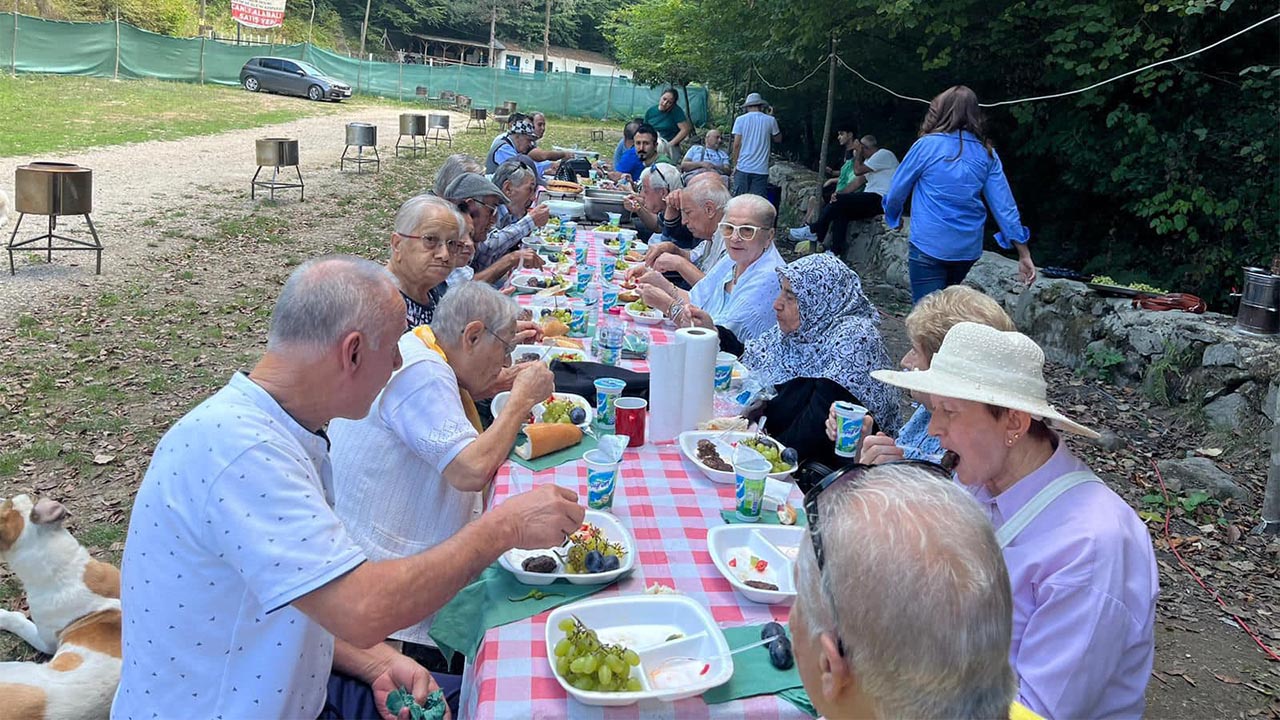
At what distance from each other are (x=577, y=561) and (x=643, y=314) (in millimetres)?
2662

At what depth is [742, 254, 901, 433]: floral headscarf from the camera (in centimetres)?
354

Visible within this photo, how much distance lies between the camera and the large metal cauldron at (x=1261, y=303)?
549 centimetres

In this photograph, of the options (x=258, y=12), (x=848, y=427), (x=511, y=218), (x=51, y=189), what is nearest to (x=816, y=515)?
(x=848, y=427)

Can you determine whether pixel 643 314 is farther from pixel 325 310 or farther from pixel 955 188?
pixel 325 310

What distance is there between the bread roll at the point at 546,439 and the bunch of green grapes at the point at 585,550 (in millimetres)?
687

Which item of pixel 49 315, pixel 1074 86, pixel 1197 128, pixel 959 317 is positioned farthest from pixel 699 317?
pixel 1074 86

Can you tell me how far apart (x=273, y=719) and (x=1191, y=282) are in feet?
32.3

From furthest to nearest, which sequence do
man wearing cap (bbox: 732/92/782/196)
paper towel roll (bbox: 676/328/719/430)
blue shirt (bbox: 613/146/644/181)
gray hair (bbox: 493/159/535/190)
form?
man wearing cap (bbox: 732/92/782/196)
blue shirt (bbox: 613/146/644/181)
gray hair (bbox: 493/159/535/190)
paper towel roll (bbox: 676/328/719/430)

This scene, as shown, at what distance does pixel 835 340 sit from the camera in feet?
11.9

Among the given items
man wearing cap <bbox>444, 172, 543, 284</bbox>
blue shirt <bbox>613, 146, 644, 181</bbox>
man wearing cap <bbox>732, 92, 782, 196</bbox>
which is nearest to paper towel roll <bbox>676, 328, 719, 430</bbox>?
man wearing cap <bbox>444, 172, 543, 284</bbox>

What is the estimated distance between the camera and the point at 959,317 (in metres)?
2.55

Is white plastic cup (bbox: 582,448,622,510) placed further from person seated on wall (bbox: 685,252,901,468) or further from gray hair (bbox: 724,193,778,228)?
gray hair (bbox: 724,193,778,228)

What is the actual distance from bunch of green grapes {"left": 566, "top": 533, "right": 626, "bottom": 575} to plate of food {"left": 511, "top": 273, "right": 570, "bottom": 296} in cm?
303

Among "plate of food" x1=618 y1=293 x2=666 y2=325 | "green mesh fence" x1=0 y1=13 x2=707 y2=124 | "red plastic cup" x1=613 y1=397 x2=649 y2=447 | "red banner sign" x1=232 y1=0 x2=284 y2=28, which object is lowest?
"red plastic cup" x1=613 y1=397 x2=649 y2=447
